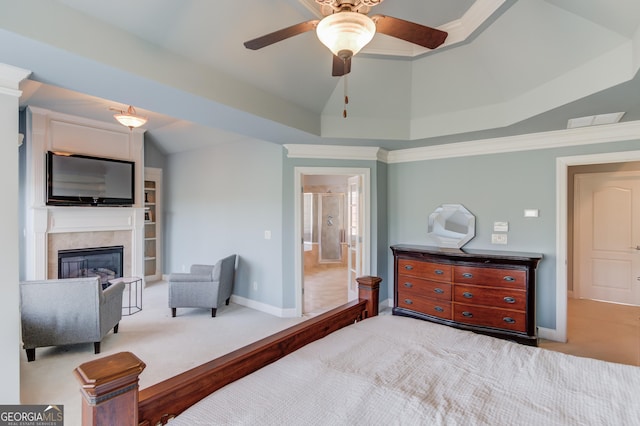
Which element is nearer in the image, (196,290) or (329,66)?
(329,66)

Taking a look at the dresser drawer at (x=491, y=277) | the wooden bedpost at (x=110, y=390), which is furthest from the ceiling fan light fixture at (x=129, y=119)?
the dresser drawer at (x=491, y=277)

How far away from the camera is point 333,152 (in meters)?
4.35

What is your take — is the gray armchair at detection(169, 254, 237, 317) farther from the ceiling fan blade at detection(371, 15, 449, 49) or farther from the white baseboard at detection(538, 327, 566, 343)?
the white baseboard at detection(538, 327, 566, 343)

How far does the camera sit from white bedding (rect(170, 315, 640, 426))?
3.64 feet

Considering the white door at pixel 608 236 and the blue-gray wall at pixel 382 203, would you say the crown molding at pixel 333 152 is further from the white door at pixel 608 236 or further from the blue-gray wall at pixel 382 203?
the white door at pixel 608 236

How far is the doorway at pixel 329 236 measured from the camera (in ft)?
14.4

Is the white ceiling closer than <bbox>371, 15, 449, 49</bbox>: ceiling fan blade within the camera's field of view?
No

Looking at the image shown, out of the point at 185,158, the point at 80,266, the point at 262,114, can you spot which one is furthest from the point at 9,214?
the point at 185,158

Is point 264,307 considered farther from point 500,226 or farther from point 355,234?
point 500,226

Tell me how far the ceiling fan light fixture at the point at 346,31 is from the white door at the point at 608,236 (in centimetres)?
515

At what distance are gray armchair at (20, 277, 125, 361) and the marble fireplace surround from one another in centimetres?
168

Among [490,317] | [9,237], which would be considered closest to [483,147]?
[490,317]

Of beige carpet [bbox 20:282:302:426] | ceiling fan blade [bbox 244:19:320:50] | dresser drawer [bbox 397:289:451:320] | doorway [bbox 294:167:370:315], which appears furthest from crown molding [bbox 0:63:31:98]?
dresser drawer [bbox 397:289:451:320]

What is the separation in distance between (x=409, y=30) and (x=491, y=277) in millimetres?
2811
